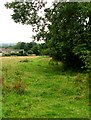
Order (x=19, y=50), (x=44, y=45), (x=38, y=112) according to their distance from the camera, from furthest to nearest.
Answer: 1. (x=19, y=50)
2. (x=44, y=45)
3. (x=38, y=112)

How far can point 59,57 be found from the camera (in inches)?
1093

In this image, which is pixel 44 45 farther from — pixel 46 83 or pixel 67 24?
pixel 46 83

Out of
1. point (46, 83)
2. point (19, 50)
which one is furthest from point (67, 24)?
point (19, 50)

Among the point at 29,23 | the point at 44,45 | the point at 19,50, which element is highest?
the point at 29,23

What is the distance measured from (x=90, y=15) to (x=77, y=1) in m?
1.41

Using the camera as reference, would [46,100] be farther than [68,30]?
No

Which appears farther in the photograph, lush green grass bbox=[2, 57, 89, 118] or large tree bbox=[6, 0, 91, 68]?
large tree bbox=[6, 0, 91, 68]

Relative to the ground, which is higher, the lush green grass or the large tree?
the large tree

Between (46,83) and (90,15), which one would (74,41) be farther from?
(46,83)

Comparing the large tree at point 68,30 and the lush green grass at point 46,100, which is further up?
the large tree at point 68,30

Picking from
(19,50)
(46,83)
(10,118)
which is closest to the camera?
(10,118)

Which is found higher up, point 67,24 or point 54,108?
point 67,24

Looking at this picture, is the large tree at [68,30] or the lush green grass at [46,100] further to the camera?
the large tree at [68,30]

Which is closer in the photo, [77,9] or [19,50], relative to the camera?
[77,9]
